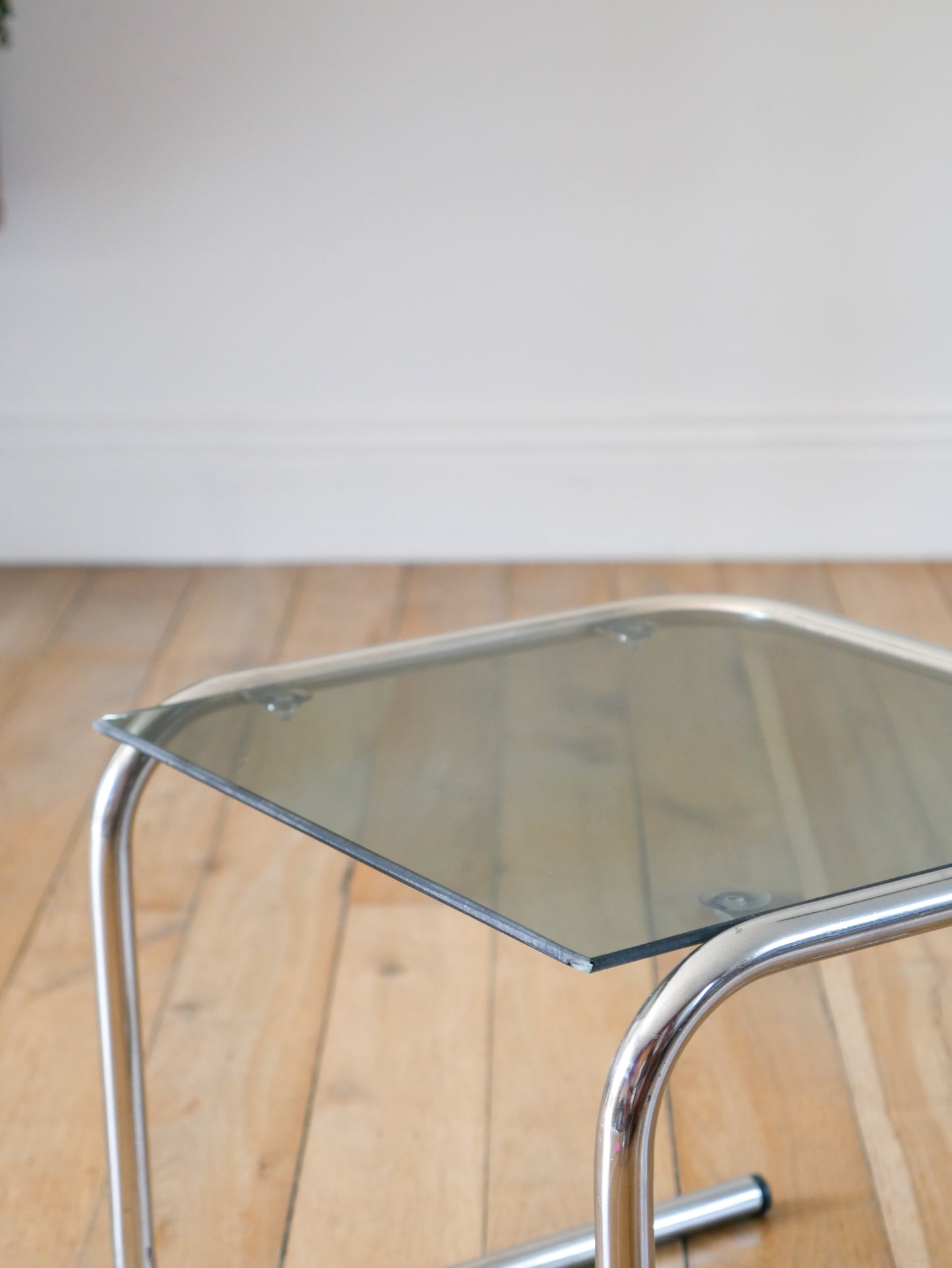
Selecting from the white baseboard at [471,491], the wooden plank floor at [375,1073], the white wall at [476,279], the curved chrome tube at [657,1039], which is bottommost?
the curved chrome tube at [657,1039]

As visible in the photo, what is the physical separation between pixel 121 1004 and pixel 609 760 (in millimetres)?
279

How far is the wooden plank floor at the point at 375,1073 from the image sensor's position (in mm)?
904

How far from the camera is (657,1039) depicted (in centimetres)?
45

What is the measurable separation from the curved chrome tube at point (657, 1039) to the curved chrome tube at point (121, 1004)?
308mm

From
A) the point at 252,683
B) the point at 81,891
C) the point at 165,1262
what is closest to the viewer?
the point at 252,683

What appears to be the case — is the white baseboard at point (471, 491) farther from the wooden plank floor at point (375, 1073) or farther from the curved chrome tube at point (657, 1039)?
the curved chrome tube at point (657, 1039)

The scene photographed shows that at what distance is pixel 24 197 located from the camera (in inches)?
81.3

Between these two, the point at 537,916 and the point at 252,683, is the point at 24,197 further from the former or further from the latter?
the point at 537,916

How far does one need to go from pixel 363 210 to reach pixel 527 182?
25cm

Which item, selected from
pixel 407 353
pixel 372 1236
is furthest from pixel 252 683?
pixel 407 353

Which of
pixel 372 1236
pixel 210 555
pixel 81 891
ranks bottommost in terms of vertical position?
pixel 372 1236

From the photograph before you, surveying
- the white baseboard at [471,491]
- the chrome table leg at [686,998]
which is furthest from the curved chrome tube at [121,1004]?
the white baseboard at [471,491]

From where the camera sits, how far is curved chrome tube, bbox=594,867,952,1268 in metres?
0.45

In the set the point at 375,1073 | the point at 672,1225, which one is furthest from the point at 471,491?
the point at 672,1225
